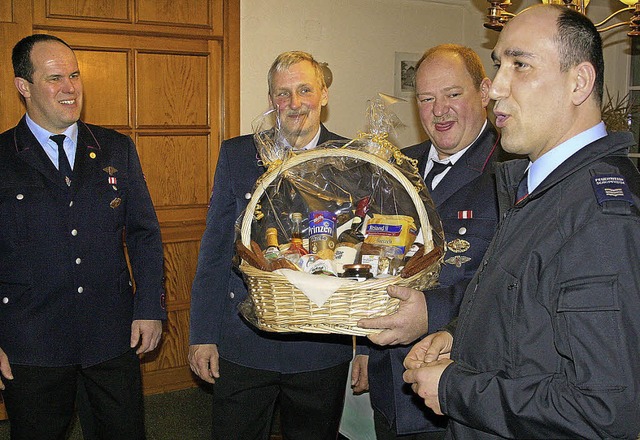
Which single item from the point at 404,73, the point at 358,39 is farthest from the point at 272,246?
the point at 404,73

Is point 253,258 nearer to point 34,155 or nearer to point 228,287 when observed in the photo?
point 228,287

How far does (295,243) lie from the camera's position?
5.80 ft

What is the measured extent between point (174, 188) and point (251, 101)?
748mm

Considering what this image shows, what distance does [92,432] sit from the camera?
2.55m

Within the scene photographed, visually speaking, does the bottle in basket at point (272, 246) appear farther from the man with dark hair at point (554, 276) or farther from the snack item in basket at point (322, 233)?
the man with dark hair at point (554, 276)

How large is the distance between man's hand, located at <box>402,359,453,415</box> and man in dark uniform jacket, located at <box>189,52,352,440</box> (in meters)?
0.79

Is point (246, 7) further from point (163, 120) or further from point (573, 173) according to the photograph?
point (573, 173)

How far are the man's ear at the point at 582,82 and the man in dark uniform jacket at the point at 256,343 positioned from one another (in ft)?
3.44

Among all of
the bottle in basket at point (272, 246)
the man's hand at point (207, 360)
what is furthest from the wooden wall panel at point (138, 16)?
the bottle in basket at point (272, 246)

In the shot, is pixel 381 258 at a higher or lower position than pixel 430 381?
higher

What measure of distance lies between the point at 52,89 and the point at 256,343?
119 cm

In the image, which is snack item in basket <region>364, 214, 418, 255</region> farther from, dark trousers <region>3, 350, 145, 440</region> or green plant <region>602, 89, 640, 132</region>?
green plant <region>602, 89, 640, 132</region>

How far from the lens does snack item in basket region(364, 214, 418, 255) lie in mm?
1695

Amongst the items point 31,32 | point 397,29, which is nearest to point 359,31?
point 397,29
